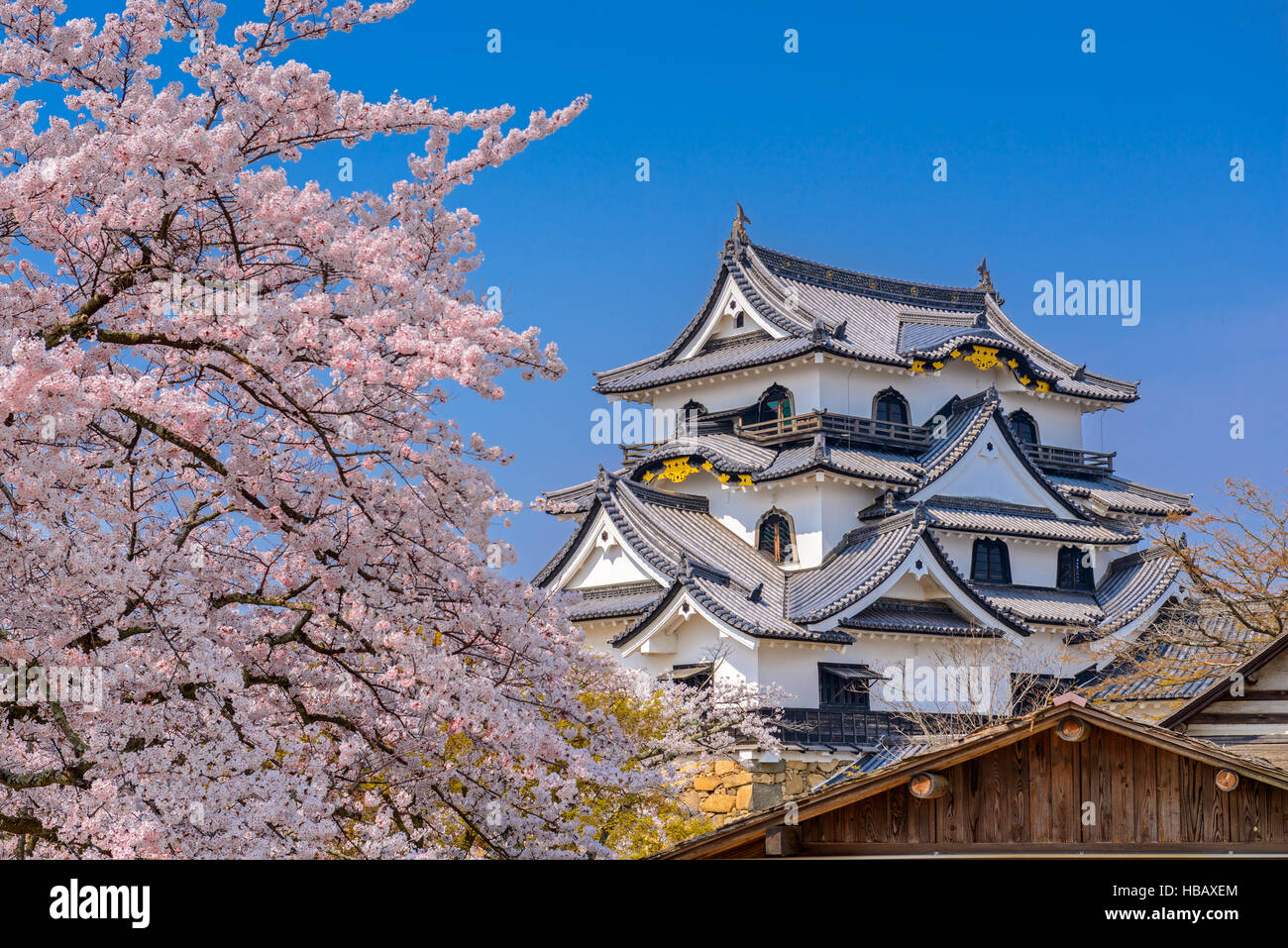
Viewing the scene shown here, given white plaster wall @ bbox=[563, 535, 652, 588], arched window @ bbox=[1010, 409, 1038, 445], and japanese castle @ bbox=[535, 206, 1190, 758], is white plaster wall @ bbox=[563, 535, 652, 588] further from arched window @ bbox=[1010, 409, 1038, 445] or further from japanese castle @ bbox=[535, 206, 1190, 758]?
arched window @ bbox=[1010, 409, 1038, 445]

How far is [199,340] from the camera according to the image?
8.16 m

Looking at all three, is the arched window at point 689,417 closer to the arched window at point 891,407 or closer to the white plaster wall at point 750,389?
the white plaster wall at point 750,389

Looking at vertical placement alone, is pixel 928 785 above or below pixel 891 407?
below

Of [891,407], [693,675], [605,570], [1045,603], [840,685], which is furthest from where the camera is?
[891,407]

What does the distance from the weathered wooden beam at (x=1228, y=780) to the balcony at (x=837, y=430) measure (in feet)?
80.2

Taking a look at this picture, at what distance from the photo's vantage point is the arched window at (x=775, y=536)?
3397cm

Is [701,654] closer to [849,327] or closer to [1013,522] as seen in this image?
[1013,522]

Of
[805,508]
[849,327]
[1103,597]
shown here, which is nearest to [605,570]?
[805,508]

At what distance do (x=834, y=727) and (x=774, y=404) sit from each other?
10.0 meters

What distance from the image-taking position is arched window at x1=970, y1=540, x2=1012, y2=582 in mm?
34969

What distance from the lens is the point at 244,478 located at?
9.06m

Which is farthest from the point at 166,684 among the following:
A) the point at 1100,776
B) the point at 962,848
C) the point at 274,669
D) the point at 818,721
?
the point at 818,721

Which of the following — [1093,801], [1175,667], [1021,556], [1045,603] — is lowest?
[1093,801]

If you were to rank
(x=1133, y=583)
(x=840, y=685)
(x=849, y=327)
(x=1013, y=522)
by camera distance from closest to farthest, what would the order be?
(x=840, y=685), (x=1013, y=522), (x=1133, y=583), (x=849, y=327)
